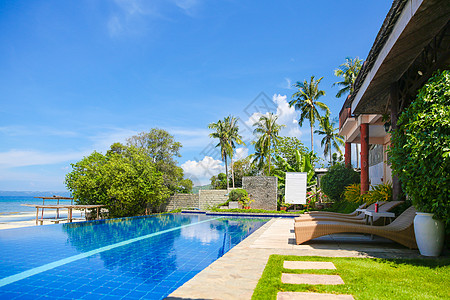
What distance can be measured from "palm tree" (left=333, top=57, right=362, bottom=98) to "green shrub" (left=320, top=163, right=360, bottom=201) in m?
14.6

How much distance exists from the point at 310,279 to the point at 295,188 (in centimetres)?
1802

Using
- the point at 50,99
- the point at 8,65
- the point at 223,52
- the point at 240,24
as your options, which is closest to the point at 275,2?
the point at 240,24

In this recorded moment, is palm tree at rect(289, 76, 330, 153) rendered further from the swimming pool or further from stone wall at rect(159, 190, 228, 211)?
the swimming pool

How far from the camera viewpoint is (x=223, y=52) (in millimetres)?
20609

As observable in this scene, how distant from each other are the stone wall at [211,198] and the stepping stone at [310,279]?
1923 cm

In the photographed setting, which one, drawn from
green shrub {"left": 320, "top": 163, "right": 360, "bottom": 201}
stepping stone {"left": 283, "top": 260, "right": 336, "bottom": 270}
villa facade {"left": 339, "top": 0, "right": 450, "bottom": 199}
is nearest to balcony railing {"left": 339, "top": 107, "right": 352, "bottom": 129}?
green shrub {"left": 320, "top": 163, "right": 360, "bottom": 201}

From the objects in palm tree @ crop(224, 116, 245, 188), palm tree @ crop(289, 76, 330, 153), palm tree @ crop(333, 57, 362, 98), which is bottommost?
palm tree @ crop(224, 116, 245, 188)

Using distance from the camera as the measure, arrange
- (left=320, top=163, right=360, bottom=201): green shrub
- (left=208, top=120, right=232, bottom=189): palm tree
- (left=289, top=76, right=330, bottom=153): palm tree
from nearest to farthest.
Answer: (left=320, top=163, right=360, bottom=201): green shrub
(left=289, top=76, right=330, bottom=153): palm tree
(left=208, top=120, right=232, bottom=189): palm tree

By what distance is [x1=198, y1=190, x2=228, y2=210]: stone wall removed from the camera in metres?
23.0

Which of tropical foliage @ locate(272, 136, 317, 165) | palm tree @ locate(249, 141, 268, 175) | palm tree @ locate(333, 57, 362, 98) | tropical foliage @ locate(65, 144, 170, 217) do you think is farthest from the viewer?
tropical foliage @ locate(272, 136, 317, 165)

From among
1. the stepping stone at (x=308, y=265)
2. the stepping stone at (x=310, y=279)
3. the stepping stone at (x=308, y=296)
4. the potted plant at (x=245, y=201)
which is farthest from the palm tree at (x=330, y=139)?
the stepping stone at (x=308, y=296)

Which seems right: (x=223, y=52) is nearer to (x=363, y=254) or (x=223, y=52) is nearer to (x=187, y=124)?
(x=187, y=124)

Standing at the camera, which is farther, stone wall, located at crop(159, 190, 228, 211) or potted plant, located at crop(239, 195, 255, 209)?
stone wall, located at crop(159, 190, 228, 211)

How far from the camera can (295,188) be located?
21.2m
